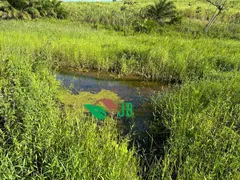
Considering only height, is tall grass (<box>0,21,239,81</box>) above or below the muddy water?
above

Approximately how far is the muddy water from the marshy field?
0.09 ft

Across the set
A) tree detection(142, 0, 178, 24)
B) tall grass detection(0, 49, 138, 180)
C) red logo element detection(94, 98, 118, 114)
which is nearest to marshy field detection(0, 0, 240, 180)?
tall grass detection(0, 49, 138, 180)

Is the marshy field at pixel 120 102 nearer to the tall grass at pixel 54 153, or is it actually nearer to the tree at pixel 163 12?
the tall grass at pixel 54 153

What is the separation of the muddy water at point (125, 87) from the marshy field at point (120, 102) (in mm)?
26

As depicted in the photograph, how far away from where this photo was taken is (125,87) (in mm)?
6383

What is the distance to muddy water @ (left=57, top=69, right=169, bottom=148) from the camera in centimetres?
495

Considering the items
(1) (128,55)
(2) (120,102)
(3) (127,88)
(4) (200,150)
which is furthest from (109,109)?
(1) (128,55)

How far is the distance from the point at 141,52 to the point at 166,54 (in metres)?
0.82

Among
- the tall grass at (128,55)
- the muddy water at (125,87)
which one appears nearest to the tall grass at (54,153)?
the muddy water at (125,87)

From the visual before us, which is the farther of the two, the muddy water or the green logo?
the muddy water

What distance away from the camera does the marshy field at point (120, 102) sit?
2158mm

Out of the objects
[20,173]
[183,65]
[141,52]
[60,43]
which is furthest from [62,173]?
[60,43]

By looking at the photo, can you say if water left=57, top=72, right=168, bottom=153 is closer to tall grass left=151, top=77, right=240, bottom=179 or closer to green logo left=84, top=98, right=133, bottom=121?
green logo left=84, top=98, right=133, bottom=121

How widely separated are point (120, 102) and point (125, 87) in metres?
1.15
